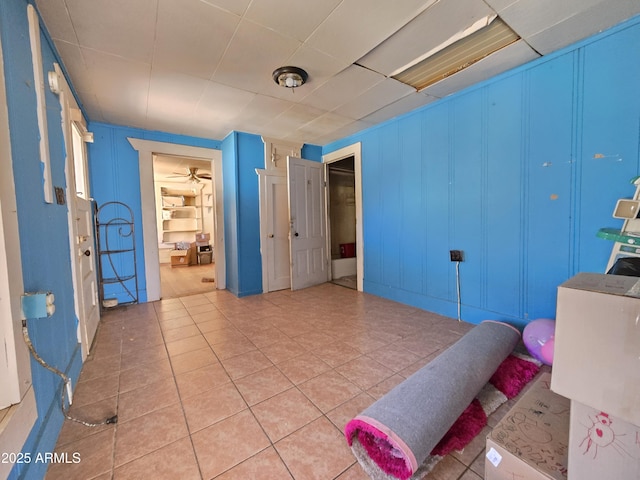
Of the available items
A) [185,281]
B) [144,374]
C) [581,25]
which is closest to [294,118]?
[581,25]

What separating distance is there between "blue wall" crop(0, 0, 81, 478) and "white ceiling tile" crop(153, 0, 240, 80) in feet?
2.31

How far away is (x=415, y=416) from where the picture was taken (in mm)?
1207

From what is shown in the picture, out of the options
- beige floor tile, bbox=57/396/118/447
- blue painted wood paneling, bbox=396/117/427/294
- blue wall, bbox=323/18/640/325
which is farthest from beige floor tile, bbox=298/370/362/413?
blue painted wood paneling, bbox=396/117/427/294

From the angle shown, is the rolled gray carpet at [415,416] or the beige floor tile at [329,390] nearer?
the rolled gray carpet at [415,416]

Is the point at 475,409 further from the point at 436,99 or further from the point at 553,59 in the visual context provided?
the point at 436,99

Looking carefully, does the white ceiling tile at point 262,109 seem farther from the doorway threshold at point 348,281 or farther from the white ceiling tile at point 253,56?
the doorway threshold at point 348,281

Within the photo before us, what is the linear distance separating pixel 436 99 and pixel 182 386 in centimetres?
370

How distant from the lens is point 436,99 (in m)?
2.98

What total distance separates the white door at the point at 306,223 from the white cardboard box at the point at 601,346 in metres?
3.62

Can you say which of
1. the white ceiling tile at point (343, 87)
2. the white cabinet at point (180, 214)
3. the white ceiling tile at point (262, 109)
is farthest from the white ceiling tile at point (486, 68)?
the white cabinet at point (180, 214)

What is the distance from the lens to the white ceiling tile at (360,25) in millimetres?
1636

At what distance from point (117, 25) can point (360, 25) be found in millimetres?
1663

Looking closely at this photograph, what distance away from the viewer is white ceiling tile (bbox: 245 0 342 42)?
162cm

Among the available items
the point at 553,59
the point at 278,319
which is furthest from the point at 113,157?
the point at 553,59
